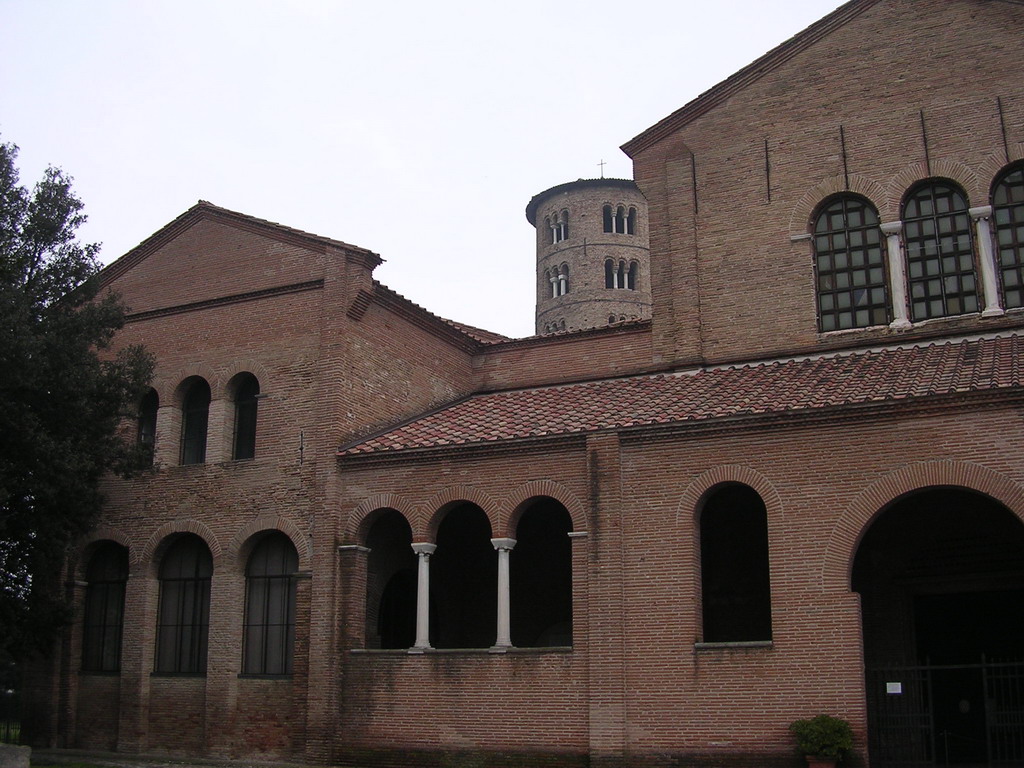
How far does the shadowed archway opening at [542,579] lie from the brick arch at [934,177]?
318 inches

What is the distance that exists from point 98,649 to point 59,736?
1721 mm

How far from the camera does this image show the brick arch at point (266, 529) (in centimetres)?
1989

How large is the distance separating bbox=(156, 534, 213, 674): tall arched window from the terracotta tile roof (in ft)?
13.0

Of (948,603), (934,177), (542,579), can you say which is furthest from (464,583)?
(934,177)

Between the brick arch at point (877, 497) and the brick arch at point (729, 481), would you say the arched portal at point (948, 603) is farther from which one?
the brick arch at point (729, 481)

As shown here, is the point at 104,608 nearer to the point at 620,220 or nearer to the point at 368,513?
the point at 368,513

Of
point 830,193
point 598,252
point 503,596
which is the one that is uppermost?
point 598,252

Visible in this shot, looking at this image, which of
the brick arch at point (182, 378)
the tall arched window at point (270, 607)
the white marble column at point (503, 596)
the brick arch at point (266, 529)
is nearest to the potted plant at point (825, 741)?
the white marble column at point (503, 596)

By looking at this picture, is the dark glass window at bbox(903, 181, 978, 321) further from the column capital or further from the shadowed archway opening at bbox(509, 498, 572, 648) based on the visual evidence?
the column capital

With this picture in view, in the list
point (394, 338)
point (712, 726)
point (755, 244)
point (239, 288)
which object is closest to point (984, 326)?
point (755, 244)

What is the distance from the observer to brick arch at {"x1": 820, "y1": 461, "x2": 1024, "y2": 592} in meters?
15.2

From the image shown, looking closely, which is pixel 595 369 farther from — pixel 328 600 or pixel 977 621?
pixel 977 621

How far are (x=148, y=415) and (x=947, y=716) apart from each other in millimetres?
15939

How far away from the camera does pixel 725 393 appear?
18.5 metres
